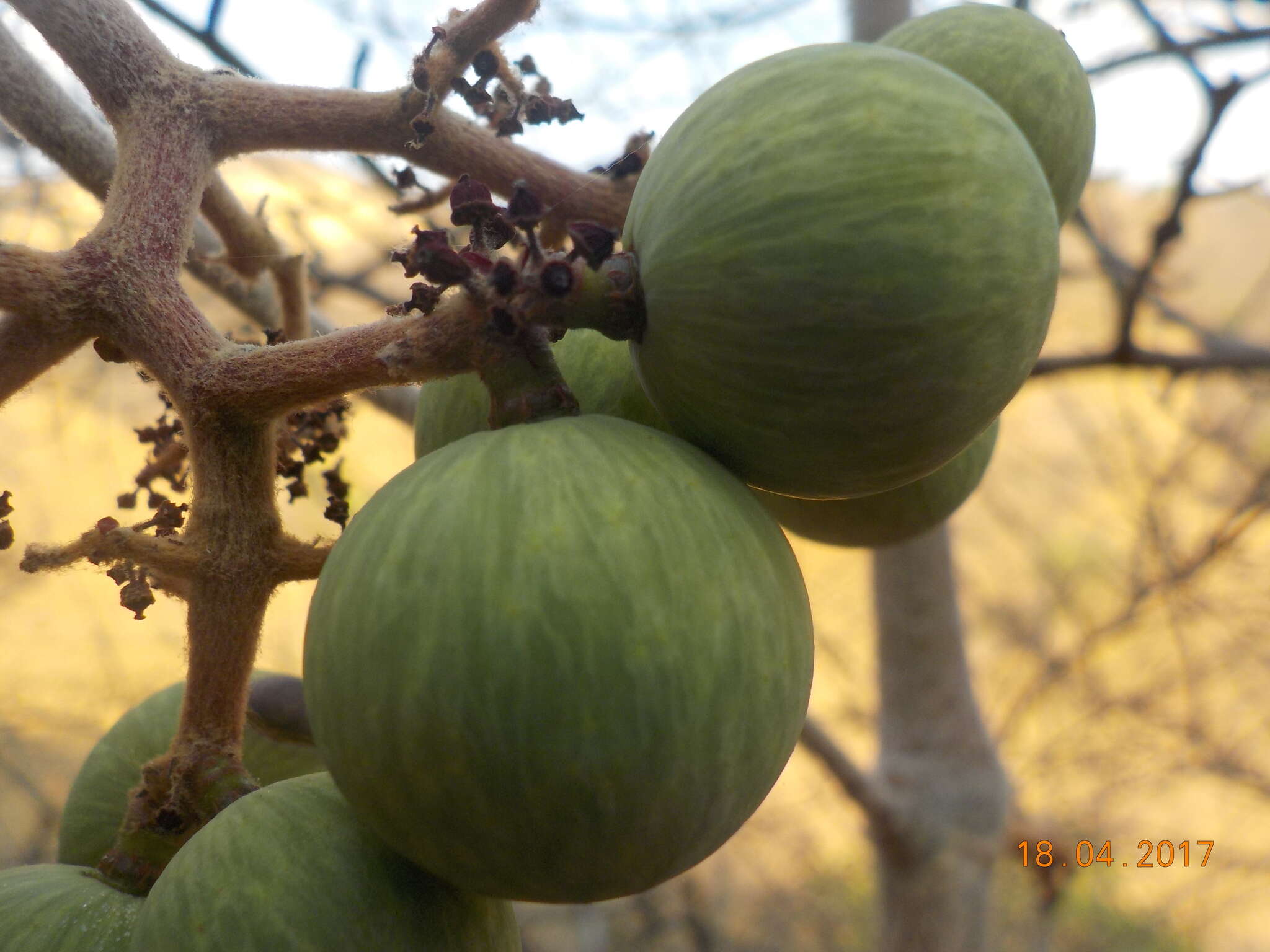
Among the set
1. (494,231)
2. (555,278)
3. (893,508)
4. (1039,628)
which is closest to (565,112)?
(494,231)

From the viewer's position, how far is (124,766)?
55.1 inches

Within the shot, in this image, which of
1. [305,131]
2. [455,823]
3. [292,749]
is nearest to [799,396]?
[455,823]

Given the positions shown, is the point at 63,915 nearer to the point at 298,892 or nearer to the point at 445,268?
the point at 298,892

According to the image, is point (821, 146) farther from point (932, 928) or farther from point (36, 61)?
point (932, 928)

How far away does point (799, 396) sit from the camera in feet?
3.12

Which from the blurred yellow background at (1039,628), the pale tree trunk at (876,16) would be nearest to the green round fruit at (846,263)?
the pale tree trunk at (876,16)

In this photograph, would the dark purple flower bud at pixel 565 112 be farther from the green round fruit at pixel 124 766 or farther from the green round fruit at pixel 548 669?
the green round fruit at pixel 124 766

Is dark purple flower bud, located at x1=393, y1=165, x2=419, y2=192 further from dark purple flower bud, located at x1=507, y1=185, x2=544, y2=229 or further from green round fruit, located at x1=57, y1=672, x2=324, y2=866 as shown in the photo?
green round fruit, located at x1=57, y1=672, x2=324, y2=866

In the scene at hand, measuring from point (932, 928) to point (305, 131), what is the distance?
8.69 feet

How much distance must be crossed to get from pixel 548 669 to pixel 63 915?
0.71m

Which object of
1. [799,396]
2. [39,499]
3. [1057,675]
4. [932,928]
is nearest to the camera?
[799,396]

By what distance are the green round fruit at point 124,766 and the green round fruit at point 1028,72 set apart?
4.22 ft

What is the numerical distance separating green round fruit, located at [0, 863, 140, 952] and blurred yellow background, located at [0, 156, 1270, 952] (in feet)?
10.1

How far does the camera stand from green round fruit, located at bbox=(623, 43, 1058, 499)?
906 millimetres
